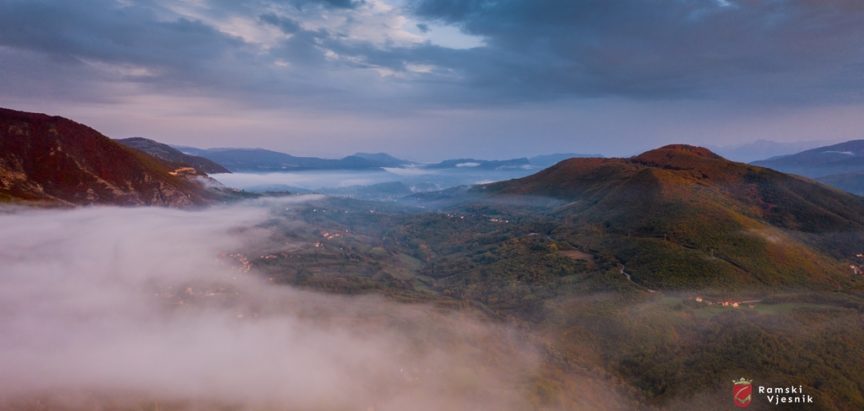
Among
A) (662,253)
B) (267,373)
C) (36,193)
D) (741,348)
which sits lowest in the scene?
(267,373)

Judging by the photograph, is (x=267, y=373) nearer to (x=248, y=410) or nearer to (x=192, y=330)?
(x=248, y=410)

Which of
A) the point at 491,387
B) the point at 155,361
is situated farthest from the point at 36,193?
the point at 491,387

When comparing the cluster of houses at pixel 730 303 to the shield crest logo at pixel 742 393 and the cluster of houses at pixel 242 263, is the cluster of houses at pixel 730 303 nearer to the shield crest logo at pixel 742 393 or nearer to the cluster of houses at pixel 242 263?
the shield crest logo at pixel 742 393

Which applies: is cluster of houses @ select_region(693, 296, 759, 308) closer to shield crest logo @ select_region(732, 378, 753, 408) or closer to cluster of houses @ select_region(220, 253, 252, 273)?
shield crest logo @ select_region(732, 378, 753, 408)

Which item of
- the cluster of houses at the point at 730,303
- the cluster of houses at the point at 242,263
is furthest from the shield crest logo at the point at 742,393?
the cluster of houses at the point at 242,263

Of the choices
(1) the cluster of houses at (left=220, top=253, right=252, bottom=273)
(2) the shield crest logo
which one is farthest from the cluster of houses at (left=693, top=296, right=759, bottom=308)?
(1) the cluster of houses at (left=220, top=253, right=252, bottom=273)

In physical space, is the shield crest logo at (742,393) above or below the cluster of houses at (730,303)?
below

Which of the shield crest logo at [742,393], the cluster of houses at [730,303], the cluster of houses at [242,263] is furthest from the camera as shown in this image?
the cluster of houses at [242,263]

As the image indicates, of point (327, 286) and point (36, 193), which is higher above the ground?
point (36, 193)
